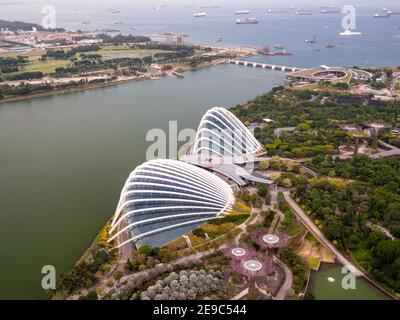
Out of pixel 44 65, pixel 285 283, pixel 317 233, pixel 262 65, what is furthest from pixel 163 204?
pixel 262 65

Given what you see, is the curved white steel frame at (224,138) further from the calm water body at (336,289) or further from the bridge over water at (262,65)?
the bridge over water at (262,65)

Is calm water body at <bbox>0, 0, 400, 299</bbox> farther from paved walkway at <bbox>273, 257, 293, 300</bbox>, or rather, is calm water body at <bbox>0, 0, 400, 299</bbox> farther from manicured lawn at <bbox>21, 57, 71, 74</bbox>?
manicured lawn at <bbox>21, 57, 71, 74</bbox>

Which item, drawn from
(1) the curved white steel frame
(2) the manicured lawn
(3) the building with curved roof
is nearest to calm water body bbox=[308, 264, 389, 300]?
(3) the building with curved roof

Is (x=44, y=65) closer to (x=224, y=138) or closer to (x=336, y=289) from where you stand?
(x=224, y=138)
